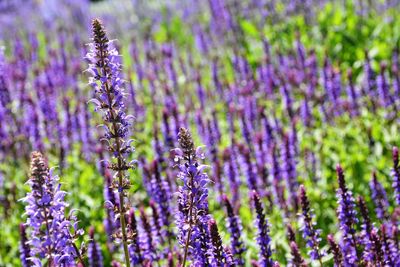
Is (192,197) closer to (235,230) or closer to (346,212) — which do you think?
(235,230)

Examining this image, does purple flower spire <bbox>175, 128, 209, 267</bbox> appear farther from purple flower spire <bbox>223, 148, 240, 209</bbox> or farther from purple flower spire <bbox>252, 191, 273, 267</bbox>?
purple flower spire <bbox>223, 148, 240, 209</bbox>

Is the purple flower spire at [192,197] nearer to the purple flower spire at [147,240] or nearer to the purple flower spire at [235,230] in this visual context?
the purple flower spire at [235,230]

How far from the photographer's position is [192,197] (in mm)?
4055

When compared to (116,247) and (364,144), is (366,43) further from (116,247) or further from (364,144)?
(116,247)

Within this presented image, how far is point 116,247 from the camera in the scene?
698 cm

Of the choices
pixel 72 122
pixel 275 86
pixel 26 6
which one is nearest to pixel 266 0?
pixel 275 86

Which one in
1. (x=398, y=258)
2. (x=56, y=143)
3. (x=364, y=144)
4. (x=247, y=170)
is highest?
(x=56, y=143)

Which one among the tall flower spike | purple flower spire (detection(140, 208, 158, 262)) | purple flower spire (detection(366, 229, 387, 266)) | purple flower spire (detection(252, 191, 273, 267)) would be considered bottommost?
purple flower spire (detection(366, 229, 387, 266))

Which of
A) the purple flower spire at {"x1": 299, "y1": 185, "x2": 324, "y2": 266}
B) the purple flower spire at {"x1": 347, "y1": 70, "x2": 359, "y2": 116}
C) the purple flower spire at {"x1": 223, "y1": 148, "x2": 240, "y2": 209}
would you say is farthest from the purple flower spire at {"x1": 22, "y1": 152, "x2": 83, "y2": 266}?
the purple flower spire at {"x1": 347, "y1": 70, "x2": 359, "y2": 116}

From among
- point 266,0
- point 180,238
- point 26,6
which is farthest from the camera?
point 26,6

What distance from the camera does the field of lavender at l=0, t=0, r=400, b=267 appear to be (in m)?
4.20

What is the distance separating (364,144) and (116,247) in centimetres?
384

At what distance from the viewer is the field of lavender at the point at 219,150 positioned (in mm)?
Result: 4199

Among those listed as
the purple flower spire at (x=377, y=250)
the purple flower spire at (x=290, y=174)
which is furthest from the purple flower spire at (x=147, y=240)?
the purple flower spire at (x=290, y=174)
